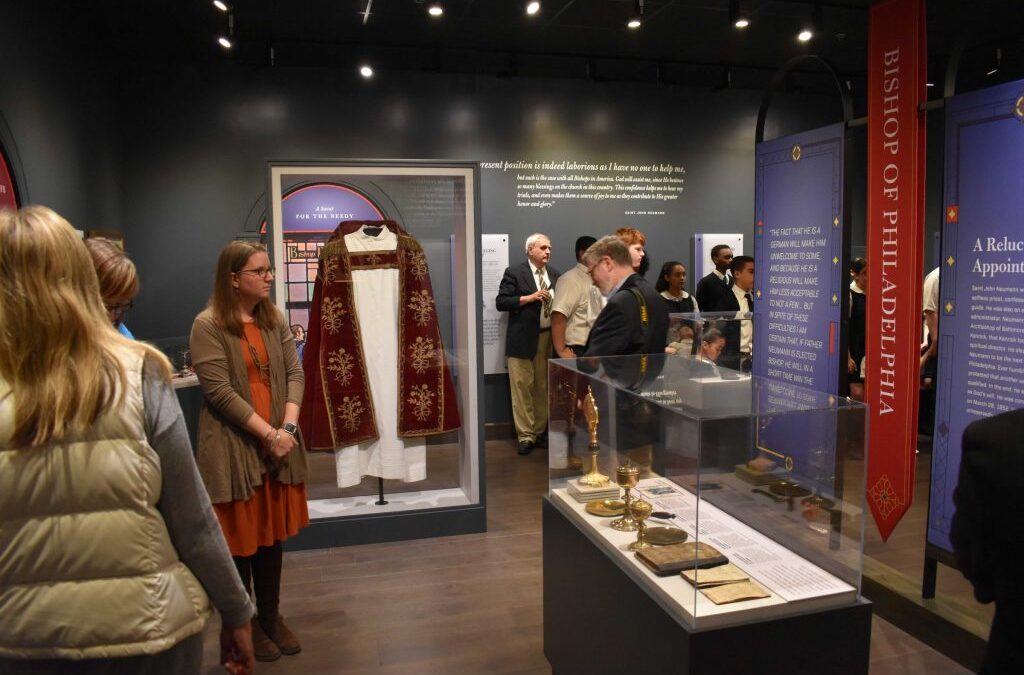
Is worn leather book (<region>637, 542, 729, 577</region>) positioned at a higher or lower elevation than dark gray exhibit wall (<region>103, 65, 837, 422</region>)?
lower

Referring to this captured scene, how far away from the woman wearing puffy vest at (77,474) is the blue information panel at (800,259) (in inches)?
113

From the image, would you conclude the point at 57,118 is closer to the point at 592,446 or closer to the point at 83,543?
the point at 592,446

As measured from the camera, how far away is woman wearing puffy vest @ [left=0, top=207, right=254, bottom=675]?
1.29 metres

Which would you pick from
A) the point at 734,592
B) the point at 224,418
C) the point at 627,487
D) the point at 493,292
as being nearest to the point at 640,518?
the point at 627,487

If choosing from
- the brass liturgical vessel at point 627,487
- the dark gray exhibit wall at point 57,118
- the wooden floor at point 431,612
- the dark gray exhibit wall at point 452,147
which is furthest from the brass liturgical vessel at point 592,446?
the dark gray exhibit wall at point 452,147

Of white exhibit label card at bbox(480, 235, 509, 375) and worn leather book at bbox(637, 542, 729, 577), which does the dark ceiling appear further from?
worn leather book at bbox(637, 542, 729, 577)

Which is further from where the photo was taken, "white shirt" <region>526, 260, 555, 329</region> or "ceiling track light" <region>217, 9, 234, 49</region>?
"white shirt" <region>526, 260, 555, 329</region>

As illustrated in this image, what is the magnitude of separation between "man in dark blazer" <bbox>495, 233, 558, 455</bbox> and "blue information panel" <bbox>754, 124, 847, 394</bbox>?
2408 mm

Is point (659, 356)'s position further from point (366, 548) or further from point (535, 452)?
point (535, 452)

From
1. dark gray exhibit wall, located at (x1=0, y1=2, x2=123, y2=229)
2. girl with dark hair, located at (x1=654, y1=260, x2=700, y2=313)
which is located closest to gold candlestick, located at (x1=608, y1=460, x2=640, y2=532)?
dark gray exhibit wall, located at (x1=0, y1=2, x2=123, y2=229)

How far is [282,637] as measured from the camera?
306 centimetres

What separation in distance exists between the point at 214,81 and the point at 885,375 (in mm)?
5205

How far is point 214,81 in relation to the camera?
19.6ft

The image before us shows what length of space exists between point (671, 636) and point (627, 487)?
582 mm
